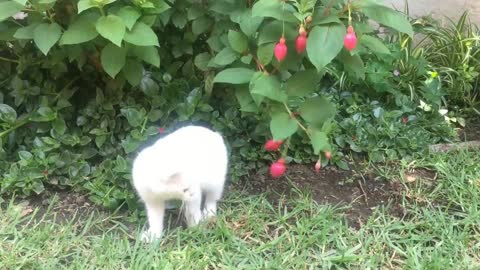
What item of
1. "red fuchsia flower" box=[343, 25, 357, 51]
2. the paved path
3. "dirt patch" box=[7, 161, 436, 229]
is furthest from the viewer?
the paved path

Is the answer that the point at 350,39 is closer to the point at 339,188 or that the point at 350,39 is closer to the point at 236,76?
the point at 236,76

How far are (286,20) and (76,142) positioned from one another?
1122 millimetres

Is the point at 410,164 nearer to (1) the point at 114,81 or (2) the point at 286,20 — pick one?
(2) the point at 286,20

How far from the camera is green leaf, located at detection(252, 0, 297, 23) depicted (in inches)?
78.9

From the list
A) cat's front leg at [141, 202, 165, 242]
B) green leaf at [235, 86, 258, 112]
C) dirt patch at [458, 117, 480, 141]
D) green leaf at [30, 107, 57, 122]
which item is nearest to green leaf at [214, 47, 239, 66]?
green leaf at [235, 86, 258, 112]

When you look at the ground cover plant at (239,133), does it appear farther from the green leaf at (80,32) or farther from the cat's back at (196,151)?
the cat's back at (196,151)

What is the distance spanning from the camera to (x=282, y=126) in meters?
2.14

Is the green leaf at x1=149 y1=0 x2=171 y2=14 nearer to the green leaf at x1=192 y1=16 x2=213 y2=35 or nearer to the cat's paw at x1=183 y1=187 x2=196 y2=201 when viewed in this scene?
the green leaf at x1=192 y1=16 x2=213 y2=35

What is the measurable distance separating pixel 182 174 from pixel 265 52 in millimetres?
535

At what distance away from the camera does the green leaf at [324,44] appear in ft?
6.38

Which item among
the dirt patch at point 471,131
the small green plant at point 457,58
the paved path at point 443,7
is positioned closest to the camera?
the dirt patch at point 471,131

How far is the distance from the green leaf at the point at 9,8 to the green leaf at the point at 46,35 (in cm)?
11

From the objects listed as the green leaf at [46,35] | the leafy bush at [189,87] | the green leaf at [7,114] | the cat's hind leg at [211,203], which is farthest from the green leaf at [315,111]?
the green leaf at [7,114]

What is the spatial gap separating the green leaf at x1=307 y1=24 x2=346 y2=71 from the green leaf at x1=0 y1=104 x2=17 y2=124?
1.41 m
